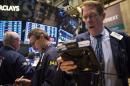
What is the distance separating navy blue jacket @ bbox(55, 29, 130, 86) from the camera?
266 centimetres

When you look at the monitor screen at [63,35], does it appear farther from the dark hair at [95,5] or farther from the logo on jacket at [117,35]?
the logo on jacket at [117,35]

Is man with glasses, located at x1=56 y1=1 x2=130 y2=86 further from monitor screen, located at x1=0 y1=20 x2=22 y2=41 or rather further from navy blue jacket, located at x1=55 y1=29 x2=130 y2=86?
monitor screen, located at x1=0 y1=20 x2=22 y2=41

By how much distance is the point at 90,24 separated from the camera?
293 centimetres

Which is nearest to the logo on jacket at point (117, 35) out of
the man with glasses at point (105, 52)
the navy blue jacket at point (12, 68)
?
the man with glasses at point (105, 52)

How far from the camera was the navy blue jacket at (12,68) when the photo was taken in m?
4.12

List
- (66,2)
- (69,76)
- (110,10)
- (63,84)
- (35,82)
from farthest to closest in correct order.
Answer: (66,2) → (110,10) → (35,82) → (63,84) → (69,76)

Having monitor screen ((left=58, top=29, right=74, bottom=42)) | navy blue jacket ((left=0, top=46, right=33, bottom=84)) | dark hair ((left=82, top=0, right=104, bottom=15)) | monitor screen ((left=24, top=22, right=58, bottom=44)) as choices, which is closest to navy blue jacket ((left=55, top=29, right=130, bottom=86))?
dark hair ((left=82, top=0, right=104, bottom=15))

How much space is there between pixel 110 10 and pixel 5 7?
7.67 feet

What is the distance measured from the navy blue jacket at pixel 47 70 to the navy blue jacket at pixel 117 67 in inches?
13.2

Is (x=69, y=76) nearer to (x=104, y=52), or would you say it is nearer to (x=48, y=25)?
(x=104, y=52)

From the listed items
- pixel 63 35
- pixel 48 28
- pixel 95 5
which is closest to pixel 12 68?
pixel 95 5

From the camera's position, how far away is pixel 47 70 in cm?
330

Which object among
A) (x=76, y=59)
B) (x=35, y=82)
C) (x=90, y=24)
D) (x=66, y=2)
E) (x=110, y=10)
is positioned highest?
(x=66, y=2)

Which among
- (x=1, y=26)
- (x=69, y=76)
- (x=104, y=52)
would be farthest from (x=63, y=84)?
(x=1, y=26)
